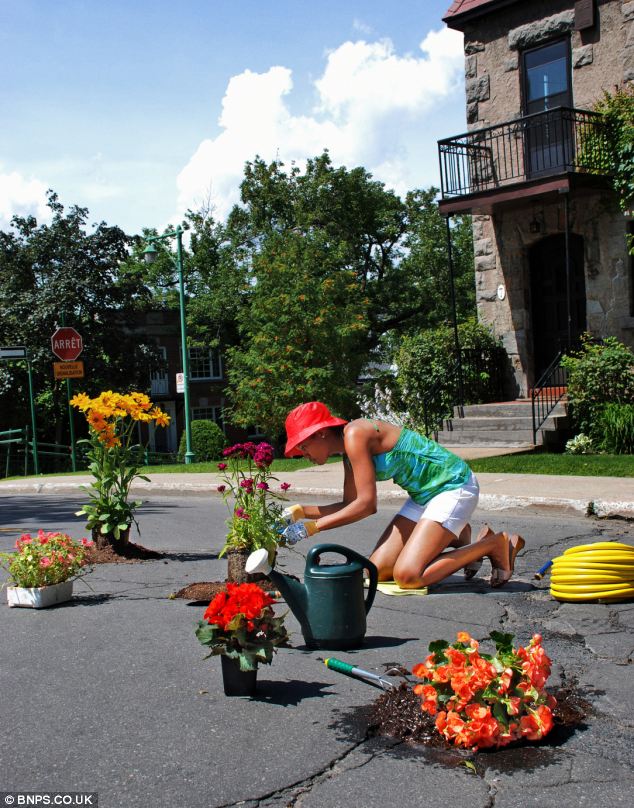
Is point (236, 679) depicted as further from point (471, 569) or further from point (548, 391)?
point (548, 391)

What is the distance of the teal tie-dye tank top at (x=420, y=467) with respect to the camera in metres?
6.29

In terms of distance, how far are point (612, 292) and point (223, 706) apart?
1440cm

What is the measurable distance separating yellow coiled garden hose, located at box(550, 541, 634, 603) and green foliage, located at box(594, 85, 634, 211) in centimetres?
1129

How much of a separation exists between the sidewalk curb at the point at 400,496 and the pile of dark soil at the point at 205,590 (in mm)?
3024

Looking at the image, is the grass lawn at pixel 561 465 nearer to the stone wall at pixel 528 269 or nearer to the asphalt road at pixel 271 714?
the stone wall at pixel 528 269

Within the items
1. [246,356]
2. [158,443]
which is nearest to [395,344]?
[246,356]

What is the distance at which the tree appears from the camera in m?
30.0

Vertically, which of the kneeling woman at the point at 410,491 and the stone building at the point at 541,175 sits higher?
the stone building at the point at 541,175

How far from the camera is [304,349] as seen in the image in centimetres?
2431

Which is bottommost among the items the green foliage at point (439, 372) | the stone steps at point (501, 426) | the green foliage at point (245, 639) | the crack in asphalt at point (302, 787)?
the crack in asphalt at point (302, 787)

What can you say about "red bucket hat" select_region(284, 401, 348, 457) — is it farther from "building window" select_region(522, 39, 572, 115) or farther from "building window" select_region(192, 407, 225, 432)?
"building window" select_region(192, 407, 225, 432)

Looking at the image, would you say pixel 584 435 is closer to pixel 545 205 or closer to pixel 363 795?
pixel 545 205

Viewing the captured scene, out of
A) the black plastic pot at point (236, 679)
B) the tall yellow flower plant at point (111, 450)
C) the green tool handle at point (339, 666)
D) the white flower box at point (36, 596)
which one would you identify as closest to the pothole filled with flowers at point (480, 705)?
the green tool handle at point (339, 666)

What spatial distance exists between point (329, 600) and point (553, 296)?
14379mm
